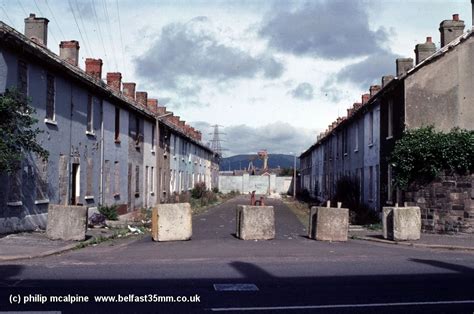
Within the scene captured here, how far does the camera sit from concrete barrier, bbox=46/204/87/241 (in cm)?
1731

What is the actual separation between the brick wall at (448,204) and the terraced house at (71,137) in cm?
1296

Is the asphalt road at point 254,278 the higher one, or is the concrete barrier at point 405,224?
the concrete barrier at point 405,224

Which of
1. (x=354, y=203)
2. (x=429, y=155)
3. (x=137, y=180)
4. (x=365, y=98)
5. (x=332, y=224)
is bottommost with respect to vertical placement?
(x=332, y=224)

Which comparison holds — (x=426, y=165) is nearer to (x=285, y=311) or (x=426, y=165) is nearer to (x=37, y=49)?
(x=37, y=49)

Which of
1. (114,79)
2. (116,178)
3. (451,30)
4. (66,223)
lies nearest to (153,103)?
(114,79)

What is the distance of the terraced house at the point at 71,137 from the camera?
18.4 meters

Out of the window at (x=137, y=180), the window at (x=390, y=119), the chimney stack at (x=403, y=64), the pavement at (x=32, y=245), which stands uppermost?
the chimney stack at (x=403, y=64)

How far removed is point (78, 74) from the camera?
22891 millimetres

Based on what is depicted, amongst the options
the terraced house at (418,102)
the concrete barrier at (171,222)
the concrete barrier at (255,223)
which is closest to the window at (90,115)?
the concrete barrier at (171,222)

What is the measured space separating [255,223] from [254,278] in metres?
7.83

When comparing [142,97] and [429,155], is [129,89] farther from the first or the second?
[429,155]

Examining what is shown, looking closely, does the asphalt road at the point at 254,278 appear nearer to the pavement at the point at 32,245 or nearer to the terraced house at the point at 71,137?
the pavement at the point at 32,245

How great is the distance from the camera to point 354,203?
32.4m

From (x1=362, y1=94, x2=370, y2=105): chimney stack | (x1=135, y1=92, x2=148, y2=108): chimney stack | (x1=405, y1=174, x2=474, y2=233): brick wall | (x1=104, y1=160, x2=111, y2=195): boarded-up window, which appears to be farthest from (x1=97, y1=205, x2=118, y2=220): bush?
(x1=362, y1=94, x2=370, y2=105): chimney stack
